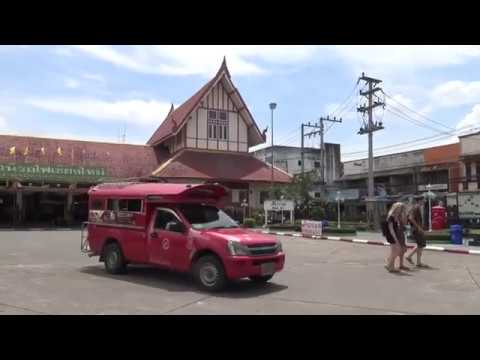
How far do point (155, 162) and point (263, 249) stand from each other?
27803 mm

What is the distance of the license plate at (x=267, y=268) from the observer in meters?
9.38

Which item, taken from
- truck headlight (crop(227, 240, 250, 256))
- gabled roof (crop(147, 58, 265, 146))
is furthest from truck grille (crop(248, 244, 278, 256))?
gabled roof (crop(147, 58, 265, 146))

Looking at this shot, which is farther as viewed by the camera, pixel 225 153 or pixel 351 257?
pixel 225 153

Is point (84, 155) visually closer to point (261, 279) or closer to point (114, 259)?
point (114, 259)

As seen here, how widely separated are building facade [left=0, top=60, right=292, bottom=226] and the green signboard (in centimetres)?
6

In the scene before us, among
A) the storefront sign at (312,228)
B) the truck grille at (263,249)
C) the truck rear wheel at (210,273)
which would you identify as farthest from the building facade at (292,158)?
the truck rear wheel at (210,273)

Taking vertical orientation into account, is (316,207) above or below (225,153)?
below

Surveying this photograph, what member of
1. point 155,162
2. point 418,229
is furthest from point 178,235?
point 155,162

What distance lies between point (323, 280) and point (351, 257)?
4.94 metres

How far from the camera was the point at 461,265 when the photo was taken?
13.3 metres
